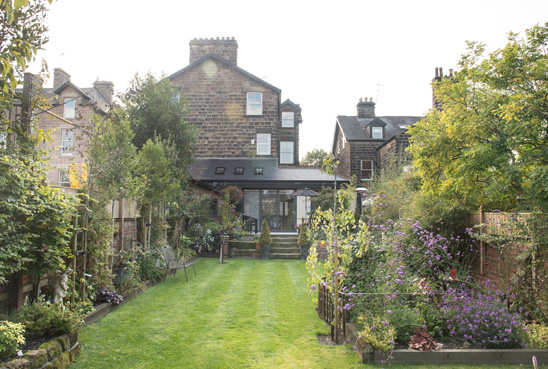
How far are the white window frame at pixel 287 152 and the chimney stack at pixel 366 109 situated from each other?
729 centimetres

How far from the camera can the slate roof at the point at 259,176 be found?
2072 cm

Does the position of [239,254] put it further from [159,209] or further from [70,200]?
[70,200]

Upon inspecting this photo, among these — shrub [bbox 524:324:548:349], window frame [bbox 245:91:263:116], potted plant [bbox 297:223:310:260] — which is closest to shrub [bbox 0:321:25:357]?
shrub [bbox 524:324:548:349]

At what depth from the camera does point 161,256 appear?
10.8m

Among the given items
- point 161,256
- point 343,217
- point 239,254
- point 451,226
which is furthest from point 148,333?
point 239,254

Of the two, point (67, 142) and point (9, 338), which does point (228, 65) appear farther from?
point (9, 338)

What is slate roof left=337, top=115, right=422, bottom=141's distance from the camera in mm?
28234

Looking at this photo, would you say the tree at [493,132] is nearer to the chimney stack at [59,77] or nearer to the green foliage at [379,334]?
the green foliage at [379,334]

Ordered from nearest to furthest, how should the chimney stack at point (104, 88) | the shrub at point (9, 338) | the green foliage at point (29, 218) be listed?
the shrub at point (9, 338) → the green foliage at point (29, 218) → the chimney stack at point (104, 88)

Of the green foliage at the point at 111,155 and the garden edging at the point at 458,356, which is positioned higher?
the green foliage at the point at 111,155

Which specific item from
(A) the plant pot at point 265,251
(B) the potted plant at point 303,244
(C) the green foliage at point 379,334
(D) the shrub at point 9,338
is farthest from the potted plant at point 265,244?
(D) the shrub at point 9,338

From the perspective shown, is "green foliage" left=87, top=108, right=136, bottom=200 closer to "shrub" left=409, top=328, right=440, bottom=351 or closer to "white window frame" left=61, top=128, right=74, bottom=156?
"white window frame" left=61, top=128, right=74, bottom=156

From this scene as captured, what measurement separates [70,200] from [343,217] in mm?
3976

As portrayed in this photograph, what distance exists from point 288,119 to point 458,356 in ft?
80.4
